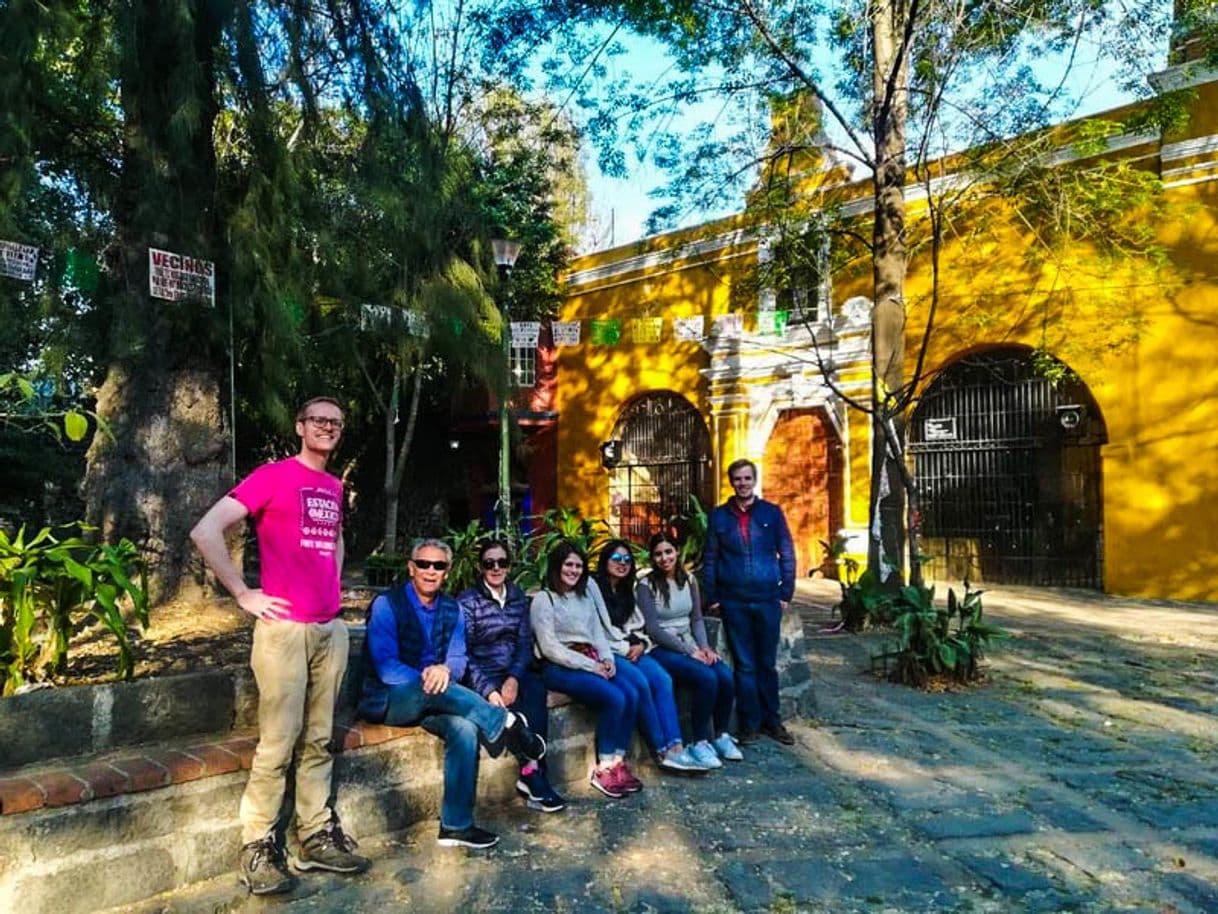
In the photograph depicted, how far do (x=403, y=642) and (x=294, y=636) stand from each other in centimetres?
65

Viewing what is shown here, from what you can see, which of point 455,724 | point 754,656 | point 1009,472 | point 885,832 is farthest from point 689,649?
point 1009,472

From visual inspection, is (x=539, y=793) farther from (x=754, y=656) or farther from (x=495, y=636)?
(x=754, y=656)

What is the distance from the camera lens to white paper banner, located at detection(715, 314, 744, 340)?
50.8ft

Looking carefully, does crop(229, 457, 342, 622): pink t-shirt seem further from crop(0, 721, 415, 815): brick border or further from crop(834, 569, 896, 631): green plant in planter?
crop(834, 569, 896, 631): green plant in planter

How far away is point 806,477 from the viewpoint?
49.1 ft

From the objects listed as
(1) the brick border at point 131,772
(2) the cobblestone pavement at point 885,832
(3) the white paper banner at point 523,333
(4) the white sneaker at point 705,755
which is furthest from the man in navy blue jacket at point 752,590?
(3) the white paper banner at point 523,333

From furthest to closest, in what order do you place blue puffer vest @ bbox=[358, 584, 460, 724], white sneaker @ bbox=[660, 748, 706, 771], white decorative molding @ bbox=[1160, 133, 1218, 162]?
white decorative molding @ bbox=[1160, 133, 1218, 162], white sneaker @ bbox=[660, 748, 706, 771], blue puffer vest @ bbox=[358, 584, 460, 724]

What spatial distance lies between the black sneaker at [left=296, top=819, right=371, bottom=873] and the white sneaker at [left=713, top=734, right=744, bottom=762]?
6.28 ft

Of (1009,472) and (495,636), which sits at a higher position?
(1009,472)

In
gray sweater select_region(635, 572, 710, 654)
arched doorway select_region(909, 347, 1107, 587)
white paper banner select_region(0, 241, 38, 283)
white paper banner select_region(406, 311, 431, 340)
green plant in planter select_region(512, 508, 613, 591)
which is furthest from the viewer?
arched doorway select_region(909, 347, 1107, 587)

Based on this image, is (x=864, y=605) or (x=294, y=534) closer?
(x=294, y=534)

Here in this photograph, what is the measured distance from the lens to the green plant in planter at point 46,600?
10.7 ft

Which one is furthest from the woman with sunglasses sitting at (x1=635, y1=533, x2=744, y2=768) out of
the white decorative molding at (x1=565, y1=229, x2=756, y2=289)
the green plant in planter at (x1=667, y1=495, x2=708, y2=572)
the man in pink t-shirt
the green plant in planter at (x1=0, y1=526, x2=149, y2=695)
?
the white decorative molding at (x1=565, y1=229, x2=756, y2=289)

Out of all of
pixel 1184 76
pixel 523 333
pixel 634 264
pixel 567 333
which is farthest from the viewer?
pixel 634 264
